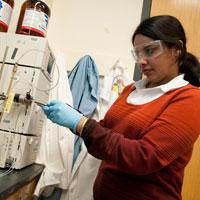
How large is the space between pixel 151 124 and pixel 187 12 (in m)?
1.22

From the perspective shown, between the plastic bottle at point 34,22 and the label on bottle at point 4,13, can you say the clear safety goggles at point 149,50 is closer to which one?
the plastic bottle at point 34,22

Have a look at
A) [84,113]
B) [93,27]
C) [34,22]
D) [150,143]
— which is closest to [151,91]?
[150,143]

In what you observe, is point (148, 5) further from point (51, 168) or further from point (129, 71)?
point (51, 168)

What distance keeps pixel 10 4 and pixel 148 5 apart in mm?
911

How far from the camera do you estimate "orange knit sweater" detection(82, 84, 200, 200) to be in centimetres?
76

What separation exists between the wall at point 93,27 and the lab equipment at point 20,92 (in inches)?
22.0

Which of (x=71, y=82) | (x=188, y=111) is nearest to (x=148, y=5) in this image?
(x=71, y=82)

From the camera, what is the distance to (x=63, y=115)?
0.87 meters

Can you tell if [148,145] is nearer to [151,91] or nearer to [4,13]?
[151,91]

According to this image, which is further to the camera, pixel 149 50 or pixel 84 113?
pixel 84 113

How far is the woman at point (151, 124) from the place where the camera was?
0.77 meters

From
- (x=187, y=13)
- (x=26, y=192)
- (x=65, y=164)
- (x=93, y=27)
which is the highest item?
(x=187, y=13)

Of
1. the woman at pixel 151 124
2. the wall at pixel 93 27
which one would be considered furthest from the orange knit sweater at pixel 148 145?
the wall at pixel 93 27

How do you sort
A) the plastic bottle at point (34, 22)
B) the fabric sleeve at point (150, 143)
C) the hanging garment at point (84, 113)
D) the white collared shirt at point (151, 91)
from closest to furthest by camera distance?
the fabric sleeve at point (150, 143)
the white collared shirt at point (151, 91)
the plastic bottle at point (34, 22)
the hanging garment at point (84, 113)
